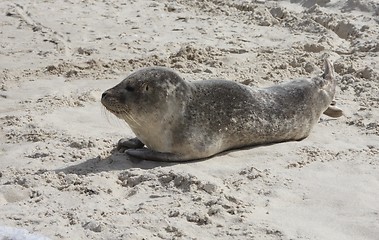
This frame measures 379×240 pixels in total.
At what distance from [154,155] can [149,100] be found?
0.35m

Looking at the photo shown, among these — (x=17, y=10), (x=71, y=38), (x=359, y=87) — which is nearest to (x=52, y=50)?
(x=71, y=38)

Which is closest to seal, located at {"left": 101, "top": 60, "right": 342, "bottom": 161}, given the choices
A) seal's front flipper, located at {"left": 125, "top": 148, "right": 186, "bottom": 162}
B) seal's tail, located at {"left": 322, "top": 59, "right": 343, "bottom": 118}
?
seal's front flipper, located at {"left": 125, "top": 148, "right": 186, "bottom": 162}

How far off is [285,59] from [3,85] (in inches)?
98.3

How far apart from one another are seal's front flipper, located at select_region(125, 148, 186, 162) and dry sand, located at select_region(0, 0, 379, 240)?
0.16ft

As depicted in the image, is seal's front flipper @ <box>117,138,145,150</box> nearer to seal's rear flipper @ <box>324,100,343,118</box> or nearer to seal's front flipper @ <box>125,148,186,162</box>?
seal's front flipper @ <box>125,148,186,162</box>

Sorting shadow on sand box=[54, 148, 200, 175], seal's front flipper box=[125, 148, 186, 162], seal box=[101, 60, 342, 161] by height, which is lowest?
shadow on sand box=[54, 148, 200, 175]

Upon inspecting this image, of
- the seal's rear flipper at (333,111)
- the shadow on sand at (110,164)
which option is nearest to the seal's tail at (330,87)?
the seal's rear flipper at (333,111)

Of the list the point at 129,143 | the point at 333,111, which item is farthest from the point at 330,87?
the point at 129,143

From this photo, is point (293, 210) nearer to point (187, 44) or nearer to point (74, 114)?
point (74, 114)

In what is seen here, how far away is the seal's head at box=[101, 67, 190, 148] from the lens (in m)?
5.14

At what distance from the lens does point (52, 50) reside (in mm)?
7973

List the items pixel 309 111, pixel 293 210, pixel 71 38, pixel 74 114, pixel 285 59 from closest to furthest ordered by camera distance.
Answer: pixel 293 210 < pixel 309 111 < pixel 74 114 < pixel 285 59 < pixel 71 38

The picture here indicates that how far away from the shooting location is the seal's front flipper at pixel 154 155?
17.0 feet

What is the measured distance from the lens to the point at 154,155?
5207mm
